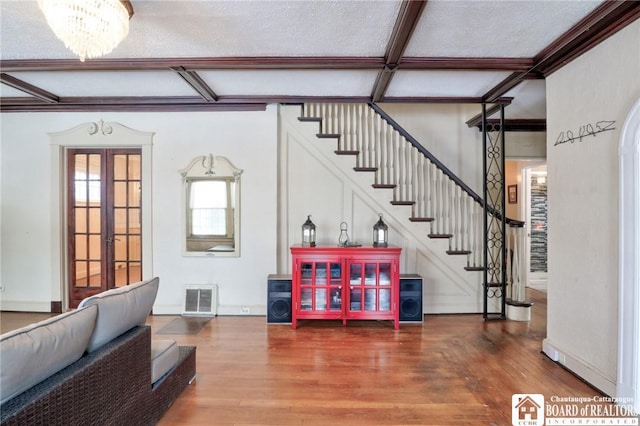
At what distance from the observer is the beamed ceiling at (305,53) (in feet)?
7.72

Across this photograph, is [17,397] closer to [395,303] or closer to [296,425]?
[296,425]

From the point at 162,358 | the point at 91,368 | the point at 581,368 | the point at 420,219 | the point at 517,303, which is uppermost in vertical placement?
the point at 420,219

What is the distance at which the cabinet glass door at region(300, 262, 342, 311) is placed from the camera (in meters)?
4.03

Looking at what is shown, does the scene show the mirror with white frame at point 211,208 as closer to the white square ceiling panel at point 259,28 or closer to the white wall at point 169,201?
the white wall at point 169,201

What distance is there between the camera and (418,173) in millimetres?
4645

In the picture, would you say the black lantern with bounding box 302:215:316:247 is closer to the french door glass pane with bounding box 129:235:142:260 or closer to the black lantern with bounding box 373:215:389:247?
the black lantern with bounding box 373:215:389:247

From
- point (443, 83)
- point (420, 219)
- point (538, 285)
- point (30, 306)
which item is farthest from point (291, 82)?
point (538, 285)

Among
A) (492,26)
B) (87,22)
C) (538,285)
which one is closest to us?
(87,22)

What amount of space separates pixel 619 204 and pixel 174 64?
3847 mm

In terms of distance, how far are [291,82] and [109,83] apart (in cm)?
208

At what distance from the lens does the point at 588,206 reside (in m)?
2.69

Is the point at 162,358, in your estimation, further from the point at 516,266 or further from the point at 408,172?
the point at 516,266

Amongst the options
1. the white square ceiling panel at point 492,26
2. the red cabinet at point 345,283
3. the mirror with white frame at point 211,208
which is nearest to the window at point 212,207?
the mirror with white frame at point 211,208

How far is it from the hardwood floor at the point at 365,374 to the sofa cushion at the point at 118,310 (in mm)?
785
